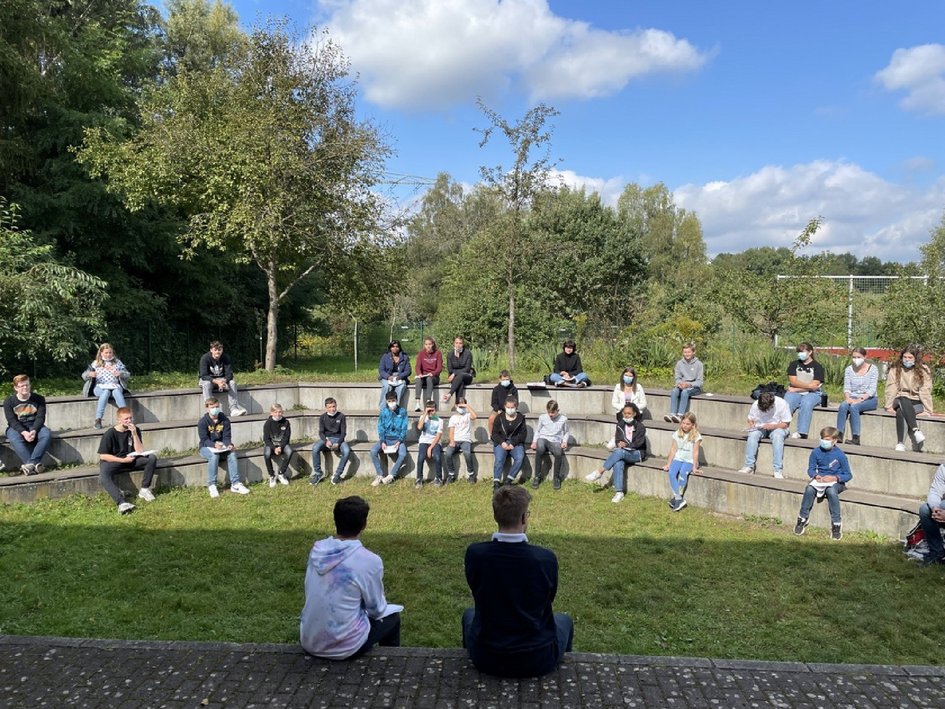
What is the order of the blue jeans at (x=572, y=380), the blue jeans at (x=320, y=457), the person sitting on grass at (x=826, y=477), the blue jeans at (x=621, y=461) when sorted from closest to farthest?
the person sitting on grass at (x=826, y=477) → the blue jeans at (x=621, y=461) → the blue jeans at (x=320, y=457) → the blue jeans at (x=572, y=380)

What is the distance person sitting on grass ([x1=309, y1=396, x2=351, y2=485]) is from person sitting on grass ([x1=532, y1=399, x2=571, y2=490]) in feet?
9.35

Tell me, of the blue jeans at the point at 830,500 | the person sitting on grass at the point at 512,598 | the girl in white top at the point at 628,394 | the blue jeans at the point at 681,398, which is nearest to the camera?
the person sitting on grass at the point at 512,598

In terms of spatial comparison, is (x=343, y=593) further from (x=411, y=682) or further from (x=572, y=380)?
(x=572, y=380)

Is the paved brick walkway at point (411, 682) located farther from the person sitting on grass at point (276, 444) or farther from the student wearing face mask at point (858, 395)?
the student wearing face mask at point (858, 395)

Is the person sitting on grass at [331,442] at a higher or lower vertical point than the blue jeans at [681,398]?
lower

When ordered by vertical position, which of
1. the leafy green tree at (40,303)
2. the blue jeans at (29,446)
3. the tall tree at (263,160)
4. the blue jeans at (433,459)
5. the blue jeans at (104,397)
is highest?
the tall tree at (263,160)

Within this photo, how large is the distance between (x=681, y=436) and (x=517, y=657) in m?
6.09

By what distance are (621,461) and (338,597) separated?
6.28 meters

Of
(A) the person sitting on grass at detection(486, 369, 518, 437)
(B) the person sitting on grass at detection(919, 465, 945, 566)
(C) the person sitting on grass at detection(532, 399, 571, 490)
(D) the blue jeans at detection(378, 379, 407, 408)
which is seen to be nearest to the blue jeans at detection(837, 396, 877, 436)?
(B) the person sitting on grass at detection(919, 465, 945, 566)

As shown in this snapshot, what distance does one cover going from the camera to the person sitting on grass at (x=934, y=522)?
21.9ft

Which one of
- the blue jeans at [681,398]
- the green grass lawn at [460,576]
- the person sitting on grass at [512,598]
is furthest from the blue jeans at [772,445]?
the person sitting on grass at [512,598]

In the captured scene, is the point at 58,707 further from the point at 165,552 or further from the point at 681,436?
the point at 681,436

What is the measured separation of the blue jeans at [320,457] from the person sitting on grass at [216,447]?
104cm

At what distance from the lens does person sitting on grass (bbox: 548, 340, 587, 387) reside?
39.3ft
